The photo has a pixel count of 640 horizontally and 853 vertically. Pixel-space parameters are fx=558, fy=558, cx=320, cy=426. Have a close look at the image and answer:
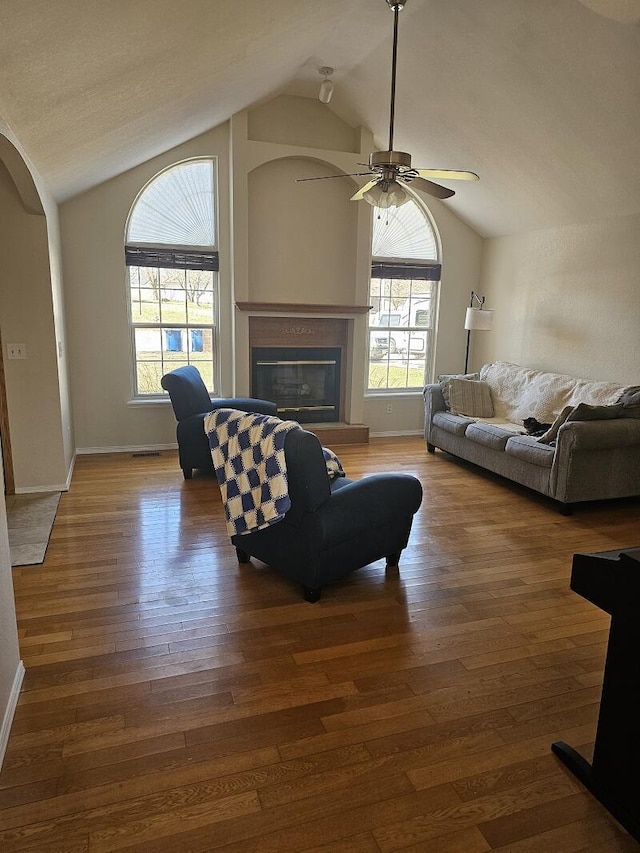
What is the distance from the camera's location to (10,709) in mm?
2082

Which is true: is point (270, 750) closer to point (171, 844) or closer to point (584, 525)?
point (171, 844)

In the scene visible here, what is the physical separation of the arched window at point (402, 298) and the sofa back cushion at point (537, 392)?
1.08 metres

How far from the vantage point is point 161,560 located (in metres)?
3.46

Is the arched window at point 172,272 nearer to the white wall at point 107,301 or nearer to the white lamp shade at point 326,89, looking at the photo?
the white wall at point 107,301

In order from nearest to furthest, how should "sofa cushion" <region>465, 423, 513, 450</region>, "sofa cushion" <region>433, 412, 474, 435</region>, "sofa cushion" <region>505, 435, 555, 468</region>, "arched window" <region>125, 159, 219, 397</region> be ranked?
"sofa cushion" <region>505, 435, 555, 468</region> < "sofa cushion" <region>465, 423, 513, 450</region> < "sofa cushion" <region>433, 412, 474, 435</region> < "arched window" <region>125, 159, 219, 397</region>

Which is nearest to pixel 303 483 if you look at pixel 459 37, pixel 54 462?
pixel 54 462

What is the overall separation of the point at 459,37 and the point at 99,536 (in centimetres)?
443

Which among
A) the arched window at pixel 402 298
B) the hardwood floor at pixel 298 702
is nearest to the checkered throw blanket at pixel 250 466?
the hardwood floor at pixel 298 702

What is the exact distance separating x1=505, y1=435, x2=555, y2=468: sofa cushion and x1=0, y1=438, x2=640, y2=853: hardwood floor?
2.59ft

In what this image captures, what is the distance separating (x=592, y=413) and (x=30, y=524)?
4247 millimetres

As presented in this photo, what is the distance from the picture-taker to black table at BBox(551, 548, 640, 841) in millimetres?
1659

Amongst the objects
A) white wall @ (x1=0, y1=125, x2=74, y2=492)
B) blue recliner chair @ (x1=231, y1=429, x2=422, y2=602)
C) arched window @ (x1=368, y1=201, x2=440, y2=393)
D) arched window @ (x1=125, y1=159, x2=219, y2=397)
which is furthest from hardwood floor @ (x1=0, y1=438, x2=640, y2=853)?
arched window @ (x1=368, y1=201, x2=440, y2=393)

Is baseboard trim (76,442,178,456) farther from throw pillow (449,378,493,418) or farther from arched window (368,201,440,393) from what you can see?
throw pillow (449,378,493,418)

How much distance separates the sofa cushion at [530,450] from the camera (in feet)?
14.5
